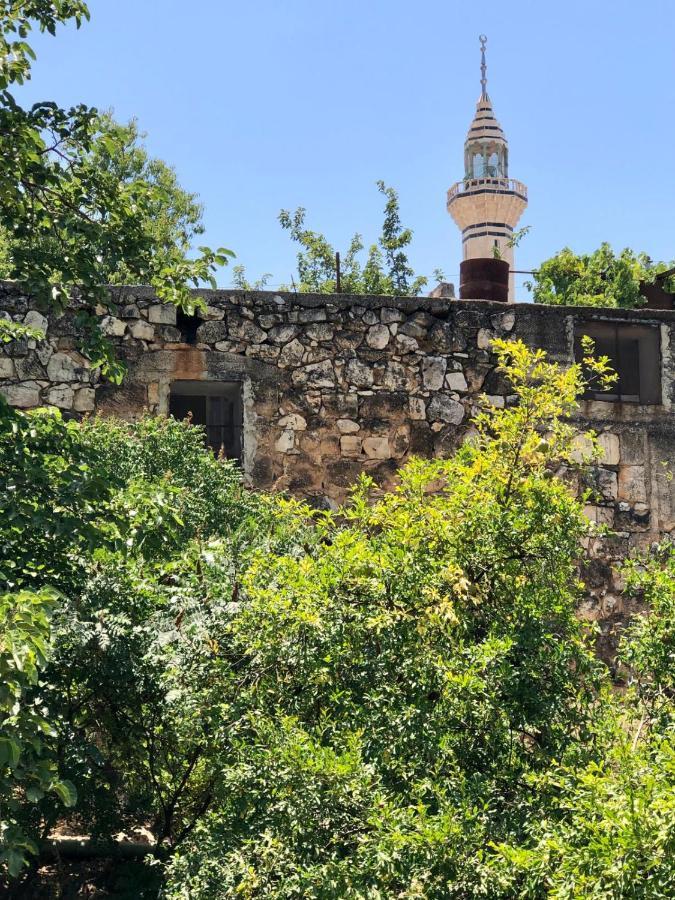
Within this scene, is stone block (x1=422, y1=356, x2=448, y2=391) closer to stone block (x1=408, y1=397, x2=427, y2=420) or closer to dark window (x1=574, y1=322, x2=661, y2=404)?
stone block (x1=408, y1=397, x2=427, y2=420)

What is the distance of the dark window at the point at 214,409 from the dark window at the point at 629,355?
2.62 metres

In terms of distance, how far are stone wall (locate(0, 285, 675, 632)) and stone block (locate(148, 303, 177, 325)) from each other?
0.03ft

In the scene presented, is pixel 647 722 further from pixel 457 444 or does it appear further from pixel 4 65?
pixel 457 444

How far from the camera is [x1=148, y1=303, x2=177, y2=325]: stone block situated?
8.56 meters

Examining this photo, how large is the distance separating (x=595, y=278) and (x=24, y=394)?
23.2 feet

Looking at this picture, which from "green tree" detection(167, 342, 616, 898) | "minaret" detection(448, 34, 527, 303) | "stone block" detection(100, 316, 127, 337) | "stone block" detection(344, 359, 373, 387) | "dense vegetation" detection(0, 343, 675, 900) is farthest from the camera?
"minaret" detection(448, 34, 527, 303)

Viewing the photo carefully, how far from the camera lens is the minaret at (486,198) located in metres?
31.6

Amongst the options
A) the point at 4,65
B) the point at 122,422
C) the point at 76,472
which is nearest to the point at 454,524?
the point at 76,472

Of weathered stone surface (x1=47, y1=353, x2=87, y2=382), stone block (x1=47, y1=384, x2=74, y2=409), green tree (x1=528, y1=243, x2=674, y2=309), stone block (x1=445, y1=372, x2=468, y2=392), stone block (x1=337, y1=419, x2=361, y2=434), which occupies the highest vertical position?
green tree (x1=528, y1=243, x2=674, y2=309)

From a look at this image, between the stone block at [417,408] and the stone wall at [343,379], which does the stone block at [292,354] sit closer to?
the stone wall at [343,379]

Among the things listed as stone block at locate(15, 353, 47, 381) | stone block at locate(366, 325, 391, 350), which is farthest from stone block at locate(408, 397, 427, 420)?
stone block at locate(15, 353, 47, 381)

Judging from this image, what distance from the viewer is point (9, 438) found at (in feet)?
15.7

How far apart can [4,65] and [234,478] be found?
9.65 ft

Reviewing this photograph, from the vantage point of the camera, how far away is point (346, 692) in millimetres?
4289
